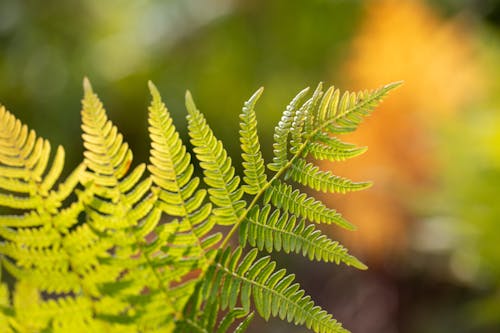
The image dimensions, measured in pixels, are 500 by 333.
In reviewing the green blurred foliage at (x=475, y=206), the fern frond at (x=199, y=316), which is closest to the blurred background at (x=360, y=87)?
the green blurred foliage at (x=475, y=206)

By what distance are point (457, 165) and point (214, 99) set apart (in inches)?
51.9

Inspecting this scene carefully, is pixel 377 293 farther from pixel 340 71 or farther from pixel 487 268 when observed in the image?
pixel 340 71

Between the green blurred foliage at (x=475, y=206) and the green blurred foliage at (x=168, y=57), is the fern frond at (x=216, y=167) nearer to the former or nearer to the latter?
the green blurred foliage at (x=475, y=206)

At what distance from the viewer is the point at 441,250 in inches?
85.1

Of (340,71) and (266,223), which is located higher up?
(340,71)

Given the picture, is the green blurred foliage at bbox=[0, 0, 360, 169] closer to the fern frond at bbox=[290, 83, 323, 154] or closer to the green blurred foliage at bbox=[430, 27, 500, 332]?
the green blurred foliage at bbox=[430, 27, 500, 332]

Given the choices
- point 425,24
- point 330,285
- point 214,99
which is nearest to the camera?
point 330,285

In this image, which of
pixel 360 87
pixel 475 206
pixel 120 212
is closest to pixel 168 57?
pixel 360 87

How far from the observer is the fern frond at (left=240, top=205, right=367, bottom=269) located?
1.58 ft

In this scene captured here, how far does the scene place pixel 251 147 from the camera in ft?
1.57

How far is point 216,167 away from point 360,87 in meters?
1.98

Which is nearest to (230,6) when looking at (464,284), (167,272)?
(464,284)

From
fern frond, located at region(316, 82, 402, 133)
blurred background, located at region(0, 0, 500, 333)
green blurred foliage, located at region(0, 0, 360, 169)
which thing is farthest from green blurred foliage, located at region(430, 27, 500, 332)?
fern frond, located at region(316, 82, 402, 133)

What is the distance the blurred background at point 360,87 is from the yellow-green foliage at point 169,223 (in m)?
1.54
